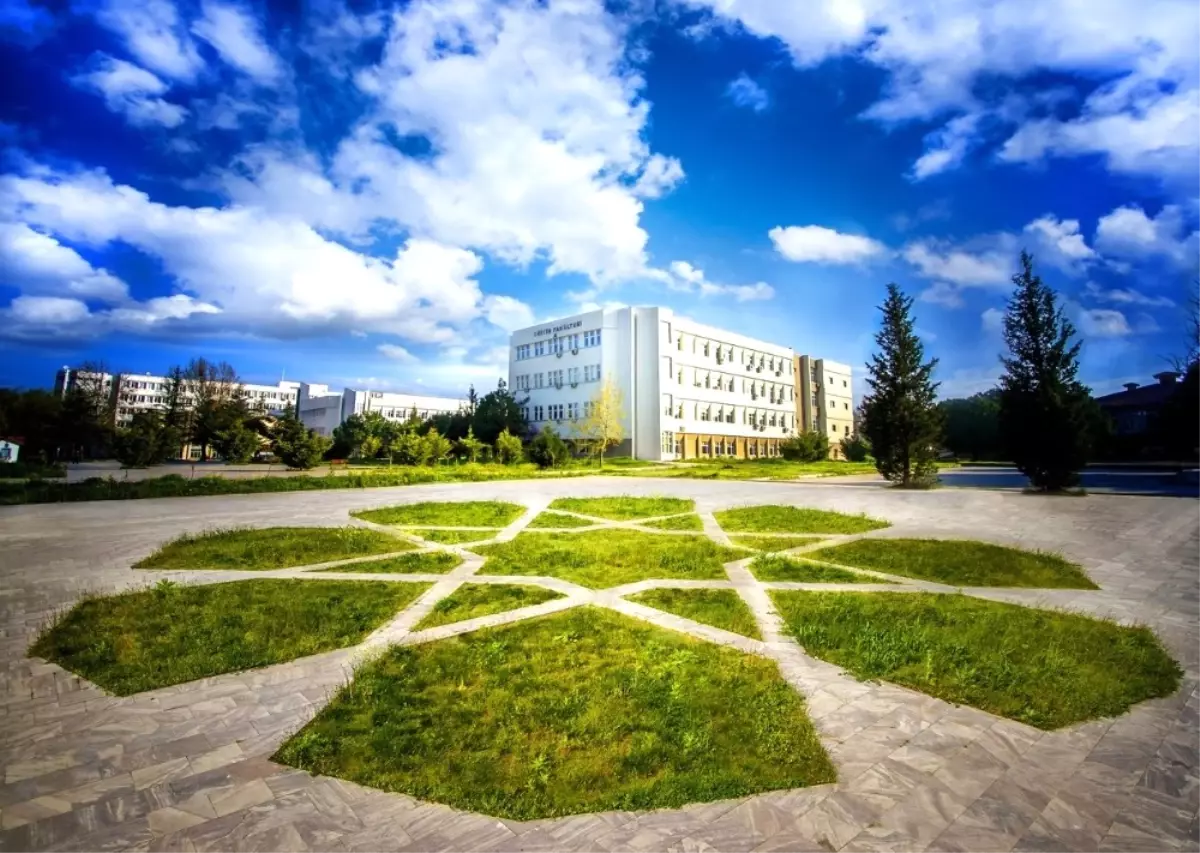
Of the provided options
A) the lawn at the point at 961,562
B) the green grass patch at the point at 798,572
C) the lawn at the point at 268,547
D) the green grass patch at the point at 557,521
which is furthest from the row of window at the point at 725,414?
the green grass patch at the point at 798,572

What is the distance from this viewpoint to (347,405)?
325 ft

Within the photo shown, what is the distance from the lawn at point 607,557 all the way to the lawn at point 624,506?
3390 mm

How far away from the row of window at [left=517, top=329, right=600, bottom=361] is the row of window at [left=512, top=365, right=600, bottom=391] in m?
2.22

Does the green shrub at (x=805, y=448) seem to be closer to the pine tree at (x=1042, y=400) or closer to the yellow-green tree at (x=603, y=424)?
the yellow-green tree at (x=603, y=424)

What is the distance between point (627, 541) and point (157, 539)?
32.6 feet

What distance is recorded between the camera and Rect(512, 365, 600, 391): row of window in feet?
187

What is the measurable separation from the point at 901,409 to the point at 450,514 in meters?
20.0

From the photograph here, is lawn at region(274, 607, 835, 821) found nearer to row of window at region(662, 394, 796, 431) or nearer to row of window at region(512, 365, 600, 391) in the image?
row of window at region(662, 394, 796, 431)

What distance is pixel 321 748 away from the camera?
3.65 metres

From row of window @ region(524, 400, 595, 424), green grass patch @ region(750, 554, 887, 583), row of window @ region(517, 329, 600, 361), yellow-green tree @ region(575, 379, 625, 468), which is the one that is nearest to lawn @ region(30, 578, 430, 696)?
green grass patch @ region(750, 554, 887, 583)

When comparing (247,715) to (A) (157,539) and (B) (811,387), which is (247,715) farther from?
(B) (811,387)

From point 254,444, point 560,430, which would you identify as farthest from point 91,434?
point 560,430

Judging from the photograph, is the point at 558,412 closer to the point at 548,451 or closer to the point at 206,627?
the point at 548,451

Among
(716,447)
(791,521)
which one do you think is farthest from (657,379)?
(791,521)
